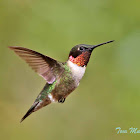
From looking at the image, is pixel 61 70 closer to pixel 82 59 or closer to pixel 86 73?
pixel 82 59

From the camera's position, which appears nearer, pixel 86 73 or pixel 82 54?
pixel 82 54

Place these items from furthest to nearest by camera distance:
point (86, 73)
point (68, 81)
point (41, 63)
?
point (86, 73)
point (68, 81)
point (41, 63)

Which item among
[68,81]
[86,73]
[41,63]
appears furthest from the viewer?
[86,73]

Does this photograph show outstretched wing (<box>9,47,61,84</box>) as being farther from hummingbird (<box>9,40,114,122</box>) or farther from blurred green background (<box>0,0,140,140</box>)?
blurred green background (<box>0,0,140,140</box>)

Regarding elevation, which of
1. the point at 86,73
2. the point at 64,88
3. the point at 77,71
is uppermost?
the point at 77,71

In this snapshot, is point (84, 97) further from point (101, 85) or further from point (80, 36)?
point (80, 36)

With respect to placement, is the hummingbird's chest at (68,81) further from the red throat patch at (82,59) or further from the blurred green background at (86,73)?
the blurred green background at (86,73)

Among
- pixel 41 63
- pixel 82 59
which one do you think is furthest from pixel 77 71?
pixel 41 63

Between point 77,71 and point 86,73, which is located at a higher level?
point 77,71

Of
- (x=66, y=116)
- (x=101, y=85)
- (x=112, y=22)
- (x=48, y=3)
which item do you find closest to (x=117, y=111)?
(x=101, y=85)
